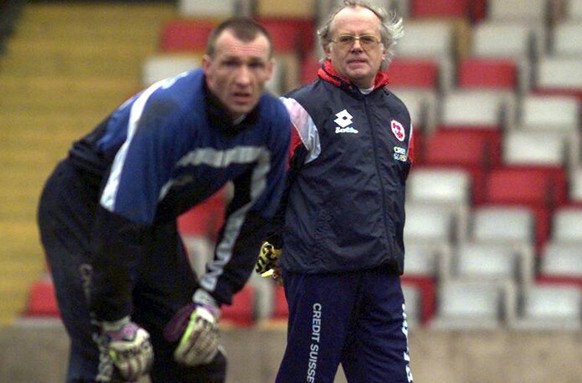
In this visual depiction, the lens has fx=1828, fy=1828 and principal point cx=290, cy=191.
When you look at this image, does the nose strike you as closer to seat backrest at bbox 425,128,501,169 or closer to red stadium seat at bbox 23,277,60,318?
red stadium seat at bbox 23,277,60,318

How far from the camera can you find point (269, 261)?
6.70 metres

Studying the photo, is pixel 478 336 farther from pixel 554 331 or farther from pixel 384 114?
pixel 384 114

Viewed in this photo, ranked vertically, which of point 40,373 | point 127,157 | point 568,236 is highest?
point 127,157

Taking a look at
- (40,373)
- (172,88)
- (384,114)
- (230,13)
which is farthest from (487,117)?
(172,88)

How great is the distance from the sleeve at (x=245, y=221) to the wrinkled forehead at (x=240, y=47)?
0.90 ft

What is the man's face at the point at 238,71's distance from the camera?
215 inches

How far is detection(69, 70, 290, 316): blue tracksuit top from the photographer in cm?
543

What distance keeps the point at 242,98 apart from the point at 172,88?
226 millimetres

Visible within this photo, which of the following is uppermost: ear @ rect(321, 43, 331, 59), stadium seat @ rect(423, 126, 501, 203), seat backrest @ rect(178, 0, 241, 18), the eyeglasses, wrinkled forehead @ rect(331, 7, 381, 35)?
wrinkled forehead @ rect(331, 7, 381, 35)

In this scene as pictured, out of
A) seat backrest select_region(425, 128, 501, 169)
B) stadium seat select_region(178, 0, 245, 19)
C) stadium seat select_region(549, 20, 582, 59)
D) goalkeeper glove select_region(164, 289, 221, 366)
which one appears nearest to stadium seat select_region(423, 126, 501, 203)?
seat backrest select_region(425, 128, 501, 169)

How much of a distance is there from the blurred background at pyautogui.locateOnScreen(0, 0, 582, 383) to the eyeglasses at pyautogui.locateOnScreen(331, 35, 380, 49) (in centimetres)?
352

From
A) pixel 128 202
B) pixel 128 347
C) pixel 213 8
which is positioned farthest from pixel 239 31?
pixel 213 8

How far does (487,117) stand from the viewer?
1166 centimetres

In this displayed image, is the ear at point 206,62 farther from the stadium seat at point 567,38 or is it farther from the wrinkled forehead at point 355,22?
the stadium seat at point 567,38
